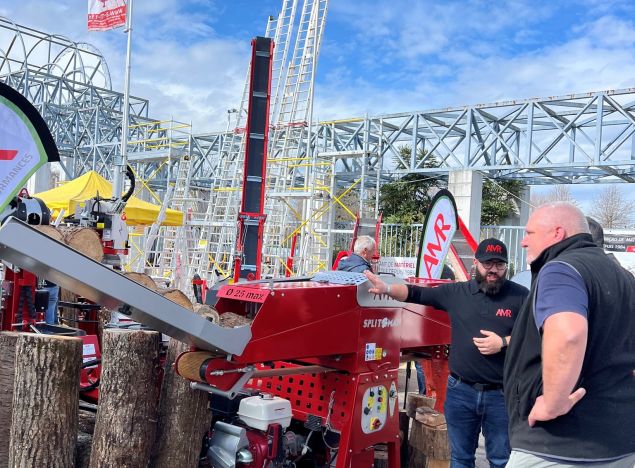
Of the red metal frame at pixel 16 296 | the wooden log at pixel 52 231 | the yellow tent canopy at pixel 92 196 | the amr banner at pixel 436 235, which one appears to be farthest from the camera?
the yellow tent canopy at pixel 92 196

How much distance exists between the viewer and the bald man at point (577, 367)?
Answer: 2180mm

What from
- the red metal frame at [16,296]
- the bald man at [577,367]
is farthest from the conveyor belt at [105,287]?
the red metal frame at [16,296]

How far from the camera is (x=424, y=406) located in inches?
186

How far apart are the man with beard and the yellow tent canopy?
366 inches

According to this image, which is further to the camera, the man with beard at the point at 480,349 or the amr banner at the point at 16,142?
the amr banner at the point at 16,142

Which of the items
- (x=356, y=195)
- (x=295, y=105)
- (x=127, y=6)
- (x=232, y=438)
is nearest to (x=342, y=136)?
(x=356, y=195)

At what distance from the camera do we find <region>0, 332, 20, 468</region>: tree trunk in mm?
3816

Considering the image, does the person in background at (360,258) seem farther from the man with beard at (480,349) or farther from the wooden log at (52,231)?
the wooden log at (52,231)

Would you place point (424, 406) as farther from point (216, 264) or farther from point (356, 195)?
point (356, 195)

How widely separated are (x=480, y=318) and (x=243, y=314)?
1501 mm

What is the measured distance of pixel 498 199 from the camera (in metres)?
20.2

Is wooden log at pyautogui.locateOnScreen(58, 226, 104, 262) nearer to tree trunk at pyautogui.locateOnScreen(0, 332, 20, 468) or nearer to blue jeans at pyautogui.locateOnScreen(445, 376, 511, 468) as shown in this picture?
tree trunk at pyautogui.locateOnScreen(0, 332, 20, 468)

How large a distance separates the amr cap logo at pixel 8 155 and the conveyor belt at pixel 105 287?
98.6 inches

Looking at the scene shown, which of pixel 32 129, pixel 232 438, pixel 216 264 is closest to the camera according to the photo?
pixel 232 438
